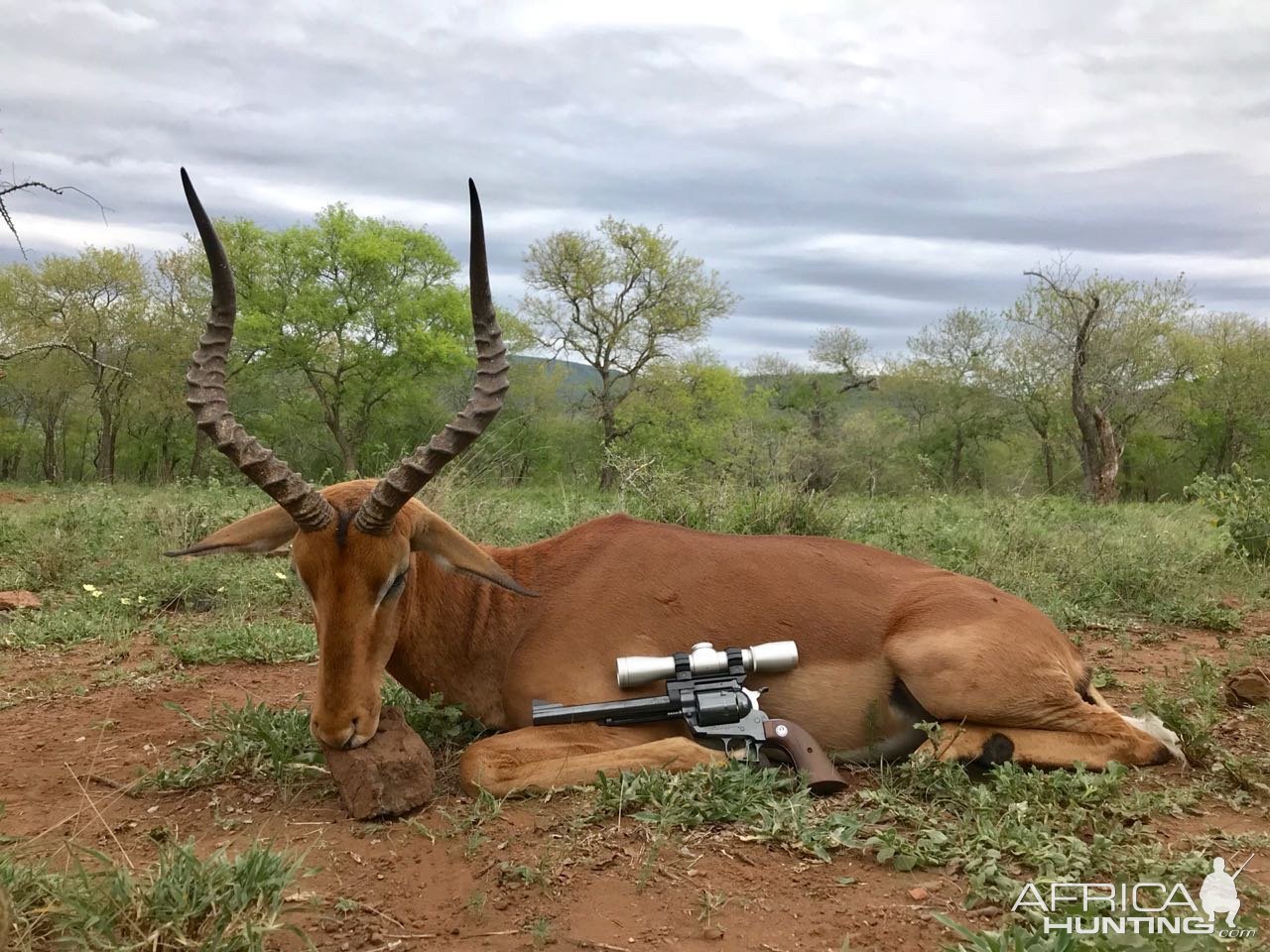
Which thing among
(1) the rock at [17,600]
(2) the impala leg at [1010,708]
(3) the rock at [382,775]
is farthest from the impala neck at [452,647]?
(1) the rock at [17,600]

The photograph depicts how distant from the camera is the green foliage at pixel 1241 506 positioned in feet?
39.0

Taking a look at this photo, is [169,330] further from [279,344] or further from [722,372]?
[722,372]

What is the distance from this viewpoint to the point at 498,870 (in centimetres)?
381

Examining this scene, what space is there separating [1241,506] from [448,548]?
36.7 ft

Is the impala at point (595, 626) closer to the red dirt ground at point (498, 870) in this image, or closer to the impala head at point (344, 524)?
the impala head at point (344, 524)

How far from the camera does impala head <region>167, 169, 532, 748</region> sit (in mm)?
4543

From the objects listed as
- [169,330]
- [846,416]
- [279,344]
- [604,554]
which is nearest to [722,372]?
Answer: [846,416]

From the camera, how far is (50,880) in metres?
3.31

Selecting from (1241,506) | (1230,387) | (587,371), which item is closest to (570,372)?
(587,371)

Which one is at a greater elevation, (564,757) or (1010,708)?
(1010,708)

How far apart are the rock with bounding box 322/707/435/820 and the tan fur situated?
0.92 ft

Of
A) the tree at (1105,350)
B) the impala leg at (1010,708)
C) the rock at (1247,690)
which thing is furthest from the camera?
the tree at (1105,350)

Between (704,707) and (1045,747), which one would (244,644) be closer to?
(704,707)

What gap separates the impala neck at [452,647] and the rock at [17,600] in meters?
5.53
